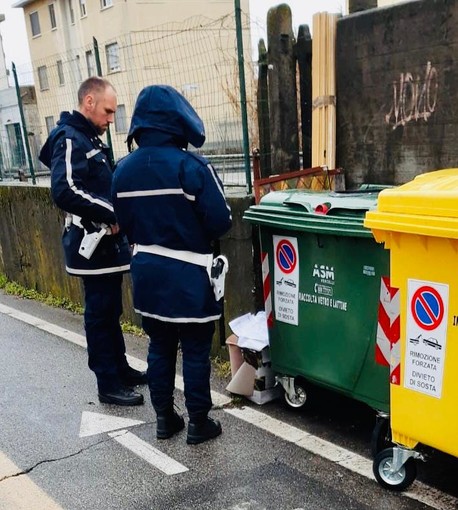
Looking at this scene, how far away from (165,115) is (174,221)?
0.56 m

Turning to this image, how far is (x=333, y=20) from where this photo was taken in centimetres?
428

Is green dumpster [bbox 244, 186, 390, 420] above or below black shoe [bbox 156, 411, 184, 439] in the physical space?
above

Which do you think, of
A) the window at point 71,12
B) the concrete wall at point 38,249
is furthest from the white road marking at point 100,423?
the window at point 71,12

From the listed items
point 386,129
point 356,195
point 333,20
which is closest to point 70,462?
point 356,195

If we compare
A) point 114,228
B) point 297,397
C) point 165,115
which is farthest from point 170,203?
point 297,397

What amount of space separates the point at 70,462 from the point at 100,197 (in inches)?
63.6

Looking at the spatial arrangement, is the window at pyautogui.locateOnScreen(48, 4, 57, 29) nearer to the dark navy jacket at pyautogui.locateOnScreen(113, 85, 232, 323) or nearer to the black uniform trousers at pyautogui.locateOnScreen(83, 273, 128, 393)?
the black uniform trousers at pyautogui.locateOnScreen(83, 273, 128, 393)

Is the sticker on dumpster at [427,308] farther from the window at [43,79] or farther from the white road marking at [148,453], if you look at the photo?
the window at [43,79]

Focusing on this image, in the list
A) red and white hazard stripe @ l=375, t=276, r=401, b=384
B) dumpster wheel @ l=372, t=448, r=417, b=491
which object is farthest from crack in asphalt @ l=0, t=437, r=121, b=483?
red and white hazard stripe @ l=375, t=276, r=401, b=384

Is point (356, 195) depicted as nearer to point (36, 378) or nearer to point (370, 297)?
point (370, 297)

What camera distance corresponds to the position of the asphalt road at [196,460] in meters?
2.89

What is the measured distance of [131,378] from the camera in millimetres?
4398

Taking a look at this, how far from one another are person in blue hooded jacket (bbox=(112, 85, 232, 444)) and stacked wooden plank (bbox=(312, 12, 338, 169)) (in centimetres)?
147

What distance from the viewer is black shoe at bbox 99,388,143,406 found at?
4.00 metres
